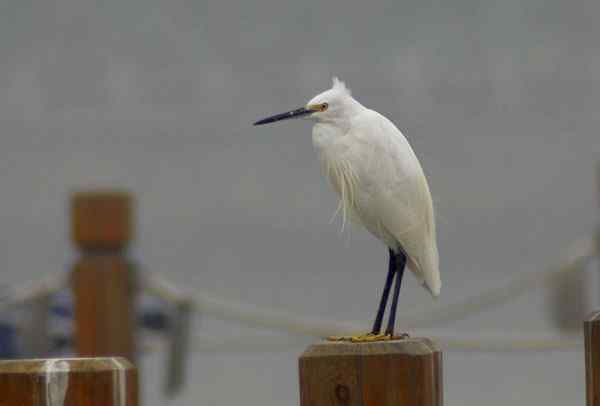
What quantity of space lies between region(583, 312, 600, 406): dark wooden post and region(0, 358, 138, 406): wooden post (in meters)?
0.99

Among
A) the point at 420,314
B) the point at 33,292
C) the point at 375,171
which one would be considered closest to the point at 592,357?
the point at 375,171

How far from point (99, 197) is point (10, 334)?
621 cm

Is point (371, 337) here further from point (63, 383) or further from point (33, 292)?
point (33, 292)

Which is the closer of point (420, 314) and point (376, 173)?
point (376, 173)

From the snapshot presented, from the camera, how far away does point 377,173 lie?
16.8 ft

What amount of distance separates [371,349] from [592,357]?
47 cm

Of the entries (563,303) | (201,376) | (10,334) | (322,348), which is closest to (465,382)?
(201,376)

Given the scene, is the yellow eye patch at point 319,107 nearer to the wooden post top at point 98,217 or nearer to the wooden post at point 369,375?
the wooden post at point 369,375

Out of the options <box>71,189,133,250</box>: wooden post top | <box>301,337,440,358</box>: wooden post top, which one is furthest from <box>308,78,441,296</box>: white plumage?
<box>71,189,133,250</box>: wooden post top

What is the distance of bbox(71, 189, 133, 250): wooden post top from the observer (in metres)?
9.63

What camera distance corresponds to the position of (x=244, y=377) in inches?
1082

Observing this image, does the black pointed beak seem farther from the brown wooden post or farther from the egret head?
the brown wooden post

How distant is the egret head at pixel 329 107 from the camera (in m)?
5.14

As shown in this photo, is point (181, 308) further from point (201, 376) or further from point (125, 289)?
point (201, 376)
